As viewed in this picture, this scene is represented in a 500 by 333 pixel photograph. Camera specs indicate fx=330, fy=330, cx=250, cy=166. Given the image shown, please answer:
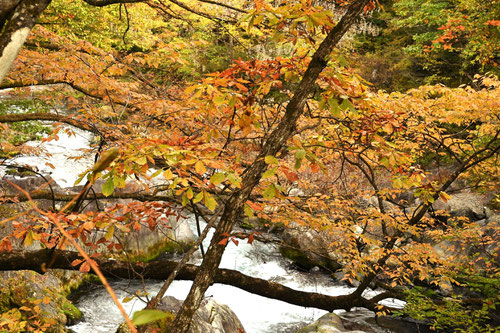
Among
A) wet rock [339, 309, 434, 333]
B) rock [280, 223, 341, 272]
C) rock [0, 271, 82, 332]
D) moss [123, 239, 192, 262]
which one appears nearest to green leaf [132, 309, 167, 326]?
rock [0, 271, 82, 332]

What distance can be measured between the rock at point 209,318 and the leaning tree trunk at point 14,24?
437cm

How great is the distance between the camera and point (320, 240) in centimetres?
1032

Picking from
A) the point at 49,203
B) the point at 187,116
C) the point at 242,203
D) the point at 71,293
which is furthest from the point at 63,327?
the point at 242,203

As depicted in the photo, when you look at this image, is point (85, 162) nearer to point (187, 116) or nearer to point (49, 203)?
point (49, 203)

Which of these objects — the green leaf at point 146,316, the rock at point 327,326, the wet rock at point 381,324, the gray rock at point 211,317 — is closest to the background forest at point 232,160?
the green leaf at point 146,316

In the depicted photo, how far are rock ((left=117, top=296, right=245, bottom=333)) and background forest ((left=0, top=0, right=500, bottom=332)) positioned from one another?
0.28 metres

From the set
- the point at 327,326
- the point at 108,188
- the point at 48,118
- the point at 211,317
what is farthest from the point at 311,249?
the point at 108,188

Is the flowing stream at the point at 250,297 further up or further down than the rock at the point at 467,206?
further down

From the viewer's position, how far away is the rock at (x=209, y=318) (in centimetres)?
518

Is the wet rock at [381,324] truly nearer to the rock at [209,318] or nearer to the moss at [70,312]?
the rock at [209,318]

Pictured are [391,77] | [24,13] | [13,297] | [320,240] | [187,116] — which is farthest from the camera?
[391,77]

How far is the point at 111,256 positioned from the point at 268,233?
17.6 feet

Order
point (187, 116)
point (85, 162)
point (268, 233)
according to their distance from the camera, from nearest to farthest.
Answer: point (187, 116), point (268, 233), point (85, 162)

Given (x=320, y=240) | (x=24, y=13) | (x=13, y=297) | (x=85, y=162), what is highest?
(x=85, y=162)
